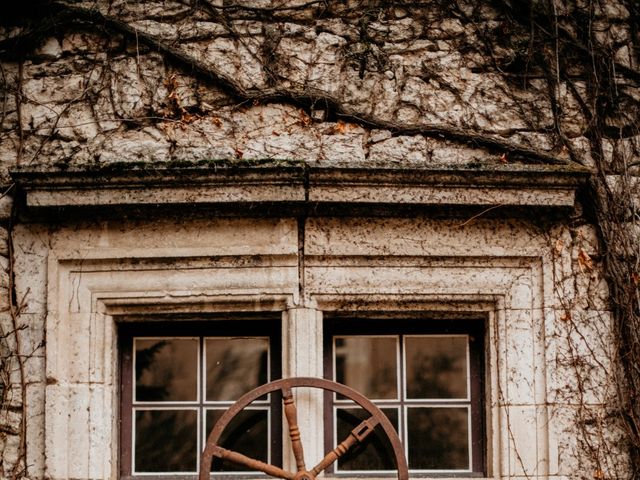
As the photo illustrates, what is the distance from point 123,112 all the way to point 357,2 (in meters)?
1.24

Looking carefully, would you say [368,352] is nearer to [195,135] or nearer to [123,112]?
[195,135]

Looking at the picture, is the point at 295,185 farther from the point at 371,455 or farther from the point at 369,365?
the point at 371,455

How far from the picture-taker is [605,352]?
4012mm

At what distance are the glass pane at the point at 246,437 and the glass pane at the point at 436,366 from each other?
27.8 inches

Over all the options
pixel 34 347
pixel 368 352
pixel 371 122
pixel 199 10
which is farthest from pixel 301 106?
pixel 34 347

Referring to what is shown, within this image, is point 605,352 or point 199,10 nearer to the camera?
point 605,352

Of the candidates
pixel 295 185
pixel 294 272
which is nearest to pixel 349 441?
pixel 294 272

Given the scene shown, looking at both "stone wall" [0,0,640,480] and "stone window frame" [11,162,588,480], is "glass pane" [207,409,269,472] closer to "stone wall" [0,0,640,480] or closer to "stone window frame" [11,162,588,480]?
"stone window frame" [11,162,588,480]

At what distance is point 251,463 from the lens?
375 centimetres

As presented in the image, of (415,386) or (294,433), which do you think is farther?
(415,386)

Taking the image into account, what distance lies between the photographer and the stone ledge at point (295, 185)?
3.90 metres

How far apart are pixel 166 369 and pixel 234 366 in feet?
1.06

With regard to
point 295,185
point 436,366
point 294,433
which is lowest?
point 294,433

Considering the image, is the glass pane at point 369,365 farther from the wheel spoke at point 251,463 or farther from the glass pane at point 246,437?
the wheel spoke at point 251,463
